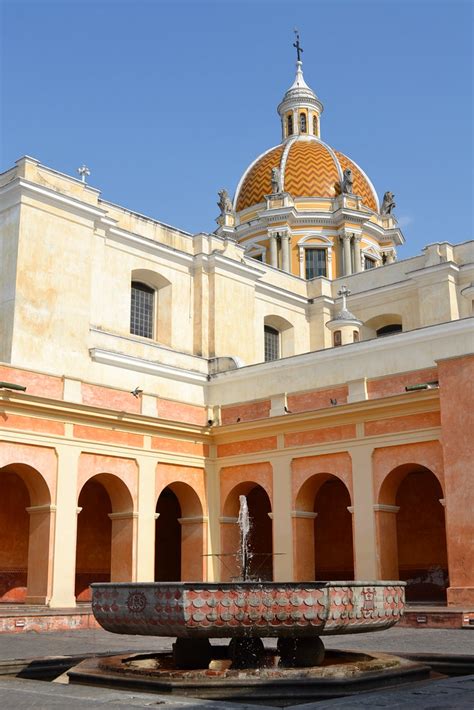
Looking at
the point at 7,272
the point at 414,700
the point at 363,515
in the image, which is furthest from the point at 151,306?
the point at 414,700

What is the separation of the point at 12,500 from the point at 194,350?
A: 722 centimetres

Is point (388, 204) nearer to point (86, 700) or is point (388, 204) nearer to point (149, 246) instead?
point (149, 246)

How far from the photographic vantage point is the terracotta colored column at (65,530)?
64.5 ft

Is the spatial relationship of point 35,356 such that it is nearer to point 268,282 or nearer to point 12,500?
point 12,500

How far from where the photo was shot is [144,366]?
23.8m

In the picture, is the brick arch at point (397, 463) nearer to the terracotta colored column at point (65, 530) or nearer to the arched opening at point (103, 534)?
the arched opening at point (103, 534)

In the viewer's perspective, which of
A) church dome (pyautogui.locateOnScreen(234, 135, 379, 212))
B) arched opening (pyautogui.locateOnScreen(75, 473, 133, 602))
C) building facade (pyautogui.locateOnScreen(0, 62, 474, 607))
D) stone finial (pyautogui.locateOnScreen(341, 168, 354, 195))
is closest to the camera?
building facade (pyautogui.locateOnScreen(0, 62, 474, 607))

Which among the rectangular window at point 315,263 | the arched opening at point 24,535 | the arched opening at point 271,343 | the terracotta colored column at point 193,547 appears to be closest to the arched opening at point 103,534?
the arched opening at point 24,535

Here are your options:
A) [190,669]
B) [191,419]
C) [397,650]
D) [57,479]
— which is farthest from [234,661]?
[191,419]

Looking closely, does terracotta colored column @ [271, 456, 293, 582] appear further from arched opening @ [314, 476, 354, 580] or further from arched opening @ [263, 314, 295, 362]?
arched opening @ [263, 314, 295, 362]

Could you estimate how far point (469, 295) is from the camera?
24703 millimetres

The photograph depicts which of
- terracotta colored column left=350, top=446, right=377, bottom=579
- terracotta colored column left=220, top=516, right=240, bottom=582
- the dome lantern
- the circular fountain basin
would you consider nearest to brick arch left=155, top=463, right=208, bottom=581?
terracotta colored column left=220, top=516, right=240, bottom=582

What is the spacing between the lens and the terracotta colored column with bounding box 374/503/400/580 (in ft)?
65.9

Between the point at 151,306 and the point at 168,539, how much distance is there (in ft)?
23.3
